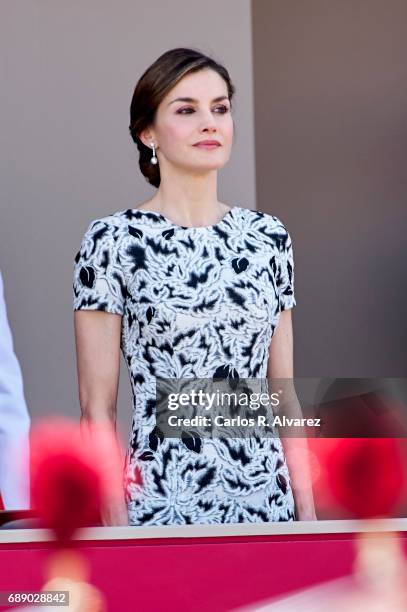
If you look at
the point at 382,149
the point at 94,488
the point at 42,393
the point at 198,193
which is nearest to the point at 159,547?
the point at 94,488

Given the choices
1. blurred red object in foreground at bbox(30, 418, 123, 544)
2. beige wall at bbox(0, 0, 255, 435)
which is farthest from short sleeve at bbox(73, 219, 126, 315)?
beige wall at bbox(0, 0, 255, 435)

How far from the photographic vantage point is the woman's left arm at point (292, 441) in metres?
1.79

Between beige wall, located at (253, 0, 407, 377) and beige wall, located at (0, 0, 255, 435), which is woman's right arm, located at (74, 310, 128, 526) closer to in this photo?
beige wall, located at (0, 0, 255, 435)

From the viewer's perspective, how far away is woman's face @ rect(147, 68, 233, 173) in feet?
6.77

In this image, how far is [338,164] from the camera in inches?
142

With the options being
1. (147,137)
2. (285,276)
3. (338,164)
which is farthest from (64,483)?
(338,164)

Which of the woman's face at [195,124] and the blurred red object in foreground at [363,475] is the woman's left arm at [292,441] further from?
the woman's face at [195,124]

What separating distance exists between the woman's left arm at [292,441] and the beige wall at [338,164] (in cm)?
154

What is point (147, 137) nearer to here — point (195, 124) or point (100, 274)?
point (195, 124)

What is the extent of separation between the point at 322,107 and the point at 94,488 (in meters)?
2.31

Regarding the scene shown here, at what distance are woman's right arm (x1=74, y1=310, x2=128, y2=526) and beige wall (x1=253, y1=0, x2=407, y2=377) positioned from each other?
170 cm

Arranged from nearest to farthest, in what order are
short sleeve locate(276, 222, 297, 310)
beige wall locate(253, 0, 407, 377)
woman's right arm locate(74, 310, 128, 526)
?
1. woman's right arm locate(74, 310, 128, 526)
2. short sleeve locate(276, 222, 297, 310)
3. beige wall locate(253, 0, 407, 377)

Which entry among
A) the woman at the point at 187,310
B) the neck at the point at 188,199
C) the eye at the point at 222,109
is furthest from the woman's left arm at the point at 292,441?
the eye at the point at 222,109

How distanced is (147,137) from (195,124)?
12 centimetres
